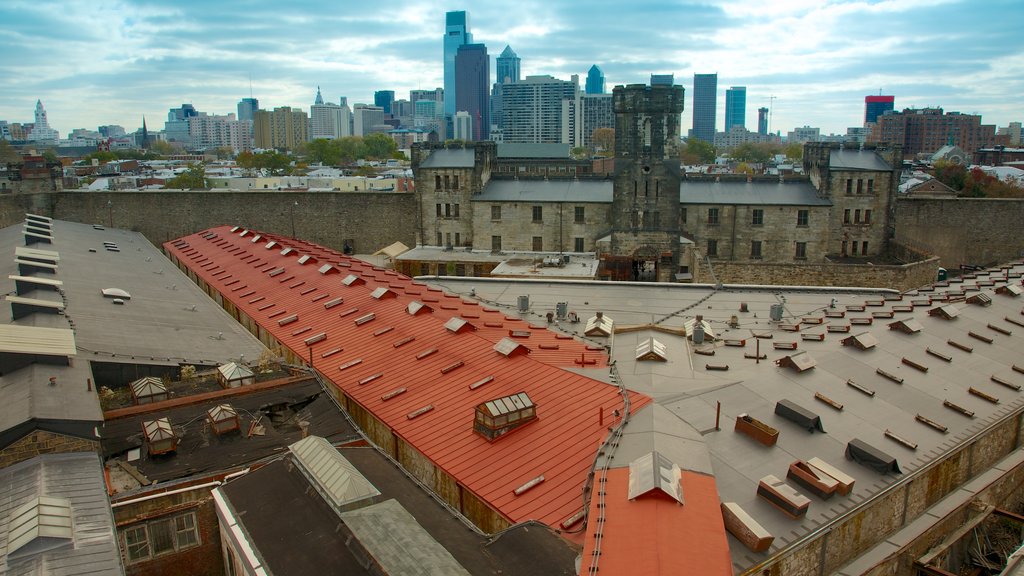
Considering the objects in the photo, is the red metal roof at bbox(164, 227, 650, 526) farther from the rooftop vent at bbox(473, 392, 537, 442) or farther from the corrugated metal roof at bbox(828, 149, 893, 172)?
the corrugated metal roof at bbox(828, 149, 893, 172)

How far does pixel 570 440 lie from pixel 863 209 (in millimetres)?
45747

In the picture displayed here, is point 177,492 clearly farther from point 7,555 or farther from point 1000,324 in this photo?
point 1000,324

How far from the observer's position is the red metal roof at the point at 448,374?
20250 mm

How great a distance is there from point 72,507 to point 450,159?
4773 centimetres

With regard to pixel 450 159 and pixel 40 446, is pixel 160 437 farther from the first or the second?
pixel 450 159

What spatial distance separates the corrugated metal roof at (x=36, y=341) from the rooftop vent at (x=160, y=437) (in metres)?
4.71

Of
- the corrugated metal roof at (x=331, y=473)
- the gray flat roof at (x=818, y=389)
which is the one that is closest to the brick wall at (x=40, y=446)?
the corrugated metal roof at (x=331, y=473)

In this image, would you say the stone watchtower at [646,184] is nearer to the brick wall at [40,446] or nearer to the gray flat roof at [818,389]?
the gray flat roof at [818,389]

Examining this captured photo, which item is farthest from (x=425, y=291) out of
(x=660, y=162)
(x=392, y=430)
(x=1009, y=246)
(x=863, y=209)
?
(x=1009, y=246)

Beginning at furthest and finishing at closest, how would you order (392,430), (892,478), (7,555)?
(392,430) < (892,478) < (7,555)

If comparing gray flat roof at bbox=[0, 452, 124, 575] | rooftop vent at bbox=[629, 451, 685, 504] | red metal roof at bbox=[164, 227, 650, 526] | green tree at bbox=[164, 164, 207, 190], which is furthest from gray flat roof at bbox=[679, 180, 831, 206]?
green tree at bbox=[164, 164, 207, 190]

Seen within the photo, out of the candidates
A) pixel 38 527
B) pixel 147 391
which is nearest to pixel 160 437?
pixel 147 391

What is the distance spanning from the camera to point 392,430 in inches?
944

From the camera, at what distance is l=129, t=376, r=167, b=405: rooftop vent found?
25812 mm
